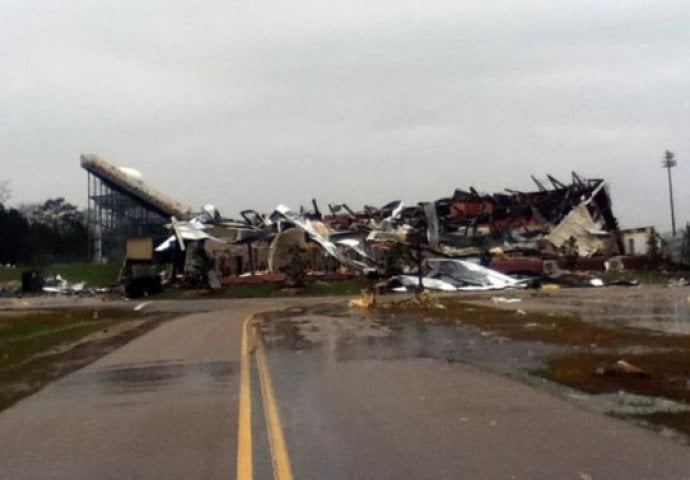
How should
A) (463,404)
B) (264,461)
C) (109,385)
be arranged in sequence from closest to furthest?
(264,461), (463,404), (109,385)

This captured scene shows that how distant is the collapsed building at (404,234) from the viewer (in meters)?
82.5

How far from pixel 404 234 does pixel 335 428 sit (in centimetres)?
7687

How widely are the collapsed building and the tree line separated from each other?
3444cm

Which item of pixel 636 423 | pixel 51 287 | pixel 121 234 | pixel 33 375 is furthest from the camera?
pixel 121 234

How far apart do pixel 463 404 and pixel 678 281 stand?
60.3 m

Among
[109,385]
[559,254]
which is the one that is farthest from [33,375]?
[559,254]

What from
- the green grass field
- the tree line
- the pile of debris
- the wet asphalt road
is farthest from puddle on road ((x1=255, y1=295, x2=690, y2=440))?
the tree line

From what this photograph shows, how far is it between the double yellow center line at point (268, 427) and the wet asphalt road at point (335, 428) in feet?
0.28

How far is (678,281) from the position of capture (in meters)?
69.2

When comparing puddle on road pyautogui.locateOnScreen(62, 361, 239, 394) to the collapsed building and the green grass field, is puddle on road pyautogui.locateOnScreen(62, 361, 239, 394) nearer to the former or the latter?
the green grass field

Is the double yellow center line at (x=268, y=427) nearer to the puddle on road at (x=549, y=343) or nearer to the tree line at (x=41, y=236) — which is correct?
the puddle on road at (x=549, y=343)

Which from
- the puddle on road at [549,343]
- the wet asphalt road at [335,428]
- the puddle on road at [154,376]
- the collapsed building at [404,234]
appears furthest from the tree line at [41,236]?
the wet asphalt road at [335,428]

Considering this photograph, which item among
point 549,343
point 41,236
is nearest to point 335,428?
point 549,343

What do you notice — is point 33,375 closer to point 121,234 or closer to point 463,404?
point 463,404
